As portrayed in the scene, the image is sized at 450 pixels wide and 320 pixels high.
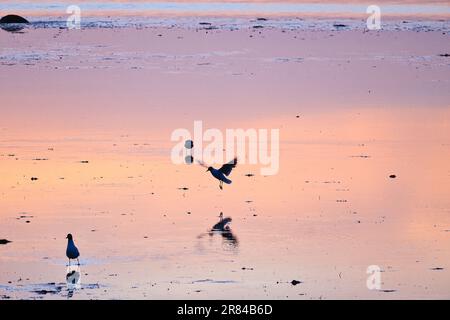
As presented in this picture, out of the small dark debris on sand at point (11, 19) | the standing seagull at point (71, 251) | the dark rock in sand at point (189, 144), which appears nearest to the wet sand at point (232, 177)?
the standing seagull at point (71, 251)

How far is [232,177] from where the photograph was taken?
1945cm

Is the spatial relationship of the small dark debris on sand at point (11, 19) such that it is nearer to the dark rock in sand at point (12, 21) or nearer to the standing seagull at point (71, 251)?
the dark rock in sand at point (12, 21)

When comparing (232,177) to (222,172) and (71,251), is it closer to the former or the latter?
(222,172)

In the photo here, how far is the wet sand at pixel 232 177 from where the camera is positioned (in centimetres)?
1396

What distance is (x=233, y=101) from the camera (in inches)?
1070

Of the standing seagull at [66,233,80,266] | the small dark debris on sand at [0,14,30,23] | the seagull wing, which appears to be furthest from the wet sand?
the small dark debris on sand at [0,14,30,23]

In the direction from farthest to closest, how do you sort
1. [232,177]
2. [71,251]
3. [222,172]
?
[232,177]
[222,172]
[71,251]

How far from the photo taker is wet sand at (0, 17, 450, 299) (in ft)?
45.8

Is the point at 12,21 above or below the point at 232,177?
above

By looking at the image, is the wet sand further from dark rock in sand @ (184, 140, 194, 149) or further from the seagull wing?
dark rock in sand @ (184, 140, 194, 149)

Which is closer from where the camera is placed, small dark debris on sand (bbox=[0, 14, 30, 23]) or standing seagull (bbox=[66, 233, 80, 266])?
standing seagull (bbox=[66, 233, 80, 266])

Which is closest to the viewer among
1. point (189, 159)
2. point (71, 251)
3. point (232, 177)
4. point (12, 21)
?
point (71, 251)

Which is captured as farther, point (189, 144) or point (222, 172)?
point (189, 144)

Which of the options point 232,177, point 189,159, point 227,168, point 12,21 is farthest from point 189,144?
point 12,21
